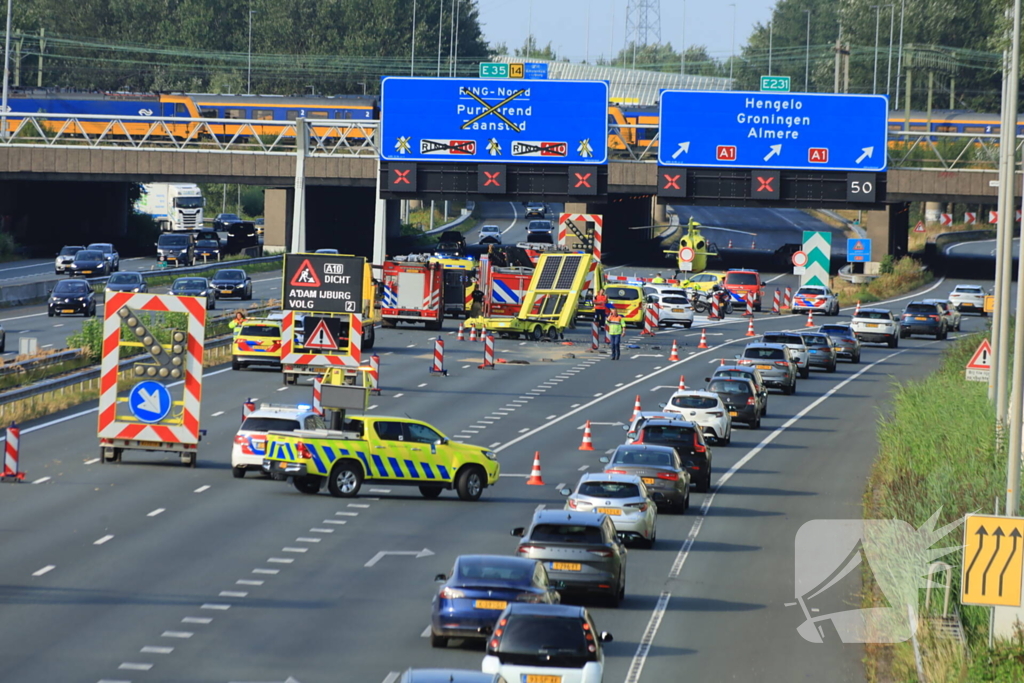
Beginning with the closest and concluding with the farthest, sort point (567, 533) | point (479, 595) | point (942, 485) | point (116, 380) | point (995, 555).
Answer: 1. point (995, 555)
2. point (479, 595)
3. point (567, 533)
4. point (942, 485)
5. point (116, 380)

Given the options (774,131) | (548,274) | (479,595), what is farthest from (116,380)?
(548,274)

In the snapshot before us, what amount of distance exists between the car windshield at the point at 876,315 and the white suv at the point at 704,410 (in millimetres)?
25901

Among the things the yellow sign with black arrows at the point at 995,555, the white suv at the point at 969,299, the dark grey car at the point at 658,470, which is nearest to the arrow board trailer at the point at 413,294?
the white suv at the point at 969,299

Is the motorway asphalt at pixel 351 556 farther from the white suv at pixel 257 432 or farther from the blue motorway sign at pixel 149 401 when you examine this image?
the blue motorway sign at pixel 149 401

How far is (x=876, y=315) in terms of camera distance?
65.8 m

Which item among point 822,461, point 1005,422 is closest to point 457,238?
point 822,461

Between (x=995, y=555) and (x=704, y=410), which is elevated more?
(x=995, y=555)

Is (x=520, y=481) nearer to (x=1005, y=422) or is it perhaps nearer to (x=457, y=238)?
(x=1005, y=422)

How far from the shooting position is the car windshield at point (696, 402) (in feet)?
130

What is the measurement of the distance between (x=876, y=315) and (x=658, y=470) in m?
37.3

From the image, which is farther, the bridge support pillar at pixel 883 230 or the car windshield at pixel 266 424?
the bridge support pillar at pixel 883 230

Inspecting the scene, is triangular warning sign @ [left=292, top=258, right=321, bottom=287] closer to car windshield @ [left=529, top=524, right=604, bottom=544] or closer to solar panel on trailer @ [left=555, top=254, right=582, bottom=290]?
car windshield @ [left=529, top=524, right=604, bottom=544]

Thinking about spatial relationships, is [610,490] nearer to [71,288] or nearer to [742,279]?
[71,288]

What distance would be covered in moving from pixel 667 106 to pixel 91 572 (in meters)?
33.1
